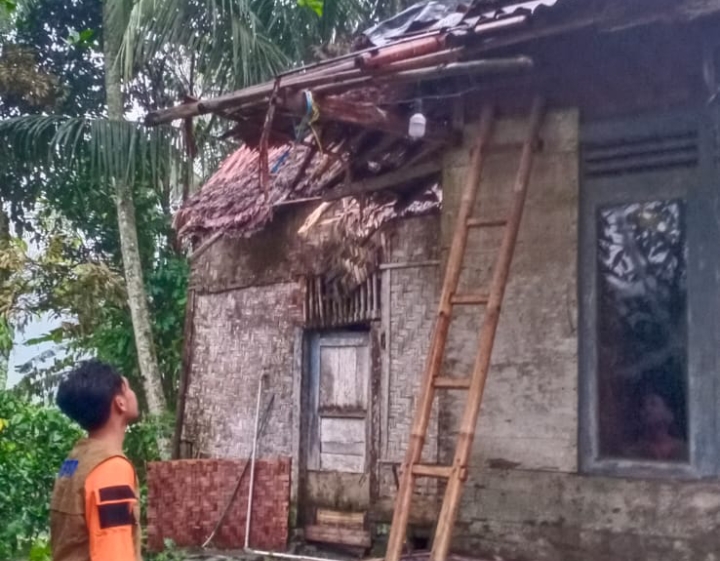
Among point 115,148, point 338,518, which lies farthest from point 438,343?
point 115,148

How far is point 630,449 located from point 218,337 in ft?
16.8

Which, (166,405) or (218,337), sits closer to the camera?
(218,337)

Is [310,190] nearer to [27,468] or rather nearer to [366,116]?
[366,116]

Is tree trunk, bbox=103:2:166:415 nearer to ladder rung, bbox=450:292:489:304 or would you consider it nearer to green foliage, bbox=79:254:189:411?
green foliage, bbox=79:254:189:411

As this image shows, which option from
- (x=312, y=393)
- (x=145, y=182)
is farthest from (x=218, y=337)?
(x=145, y=182)

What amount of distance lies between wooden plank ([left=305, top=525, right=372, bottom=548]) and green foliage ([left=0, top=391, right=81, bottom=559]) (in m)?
2.27

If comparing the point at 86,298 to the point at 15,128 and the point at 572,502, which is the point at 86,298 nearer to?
the point at 15,128

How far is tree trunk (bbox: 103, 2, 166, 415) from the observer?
529 inches

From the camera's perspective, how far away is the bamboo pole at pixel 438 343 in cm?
546

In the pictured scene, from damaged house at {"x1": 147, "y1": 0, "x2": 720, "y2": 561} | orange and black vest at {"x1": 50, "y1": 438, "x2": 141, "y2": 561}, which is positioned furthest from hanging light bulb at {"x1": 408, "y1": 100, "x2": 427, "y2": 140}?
orange and black vest at {"x1": 50, "y1": 438, "x2": 141, "y2": 561}

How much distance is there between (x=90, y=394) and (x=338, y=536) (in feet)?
17.3

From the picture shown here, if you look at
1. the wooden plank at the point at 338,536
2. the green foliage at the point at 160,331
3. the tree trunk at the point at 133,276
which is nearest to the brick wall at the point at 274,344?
the wooden plank at the point at 338,536

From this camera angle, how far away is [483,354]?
5457mm

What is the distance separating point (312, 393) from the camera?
8961mm
